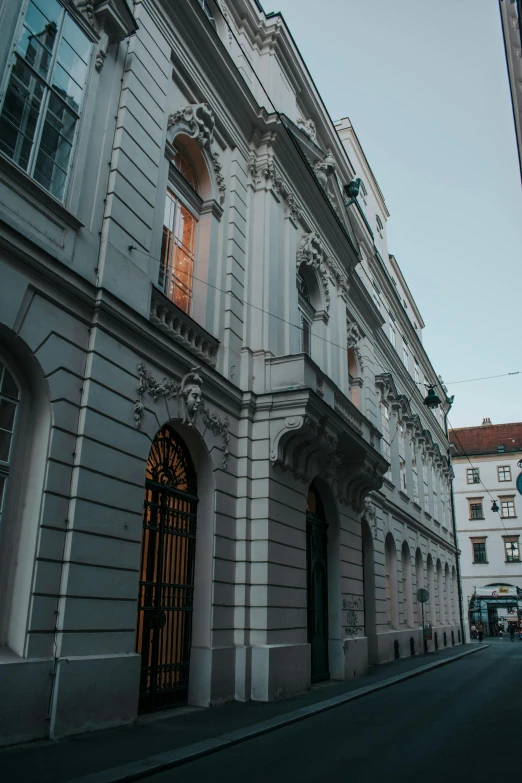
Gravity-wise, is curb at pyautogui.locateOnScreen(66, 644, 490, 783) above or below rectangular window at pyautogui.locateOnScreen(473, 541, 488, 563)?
below

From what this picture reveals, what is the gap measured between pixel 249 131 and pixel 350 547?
10973 mm

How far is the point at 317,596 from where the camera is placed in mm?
15734

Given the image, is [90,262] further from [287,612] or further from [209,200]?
[287,612]

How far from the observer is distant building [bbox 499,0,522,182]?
76.4ft

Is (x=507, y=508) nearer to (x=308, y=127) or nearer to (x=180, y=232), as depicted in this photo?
(x=308, y=127)

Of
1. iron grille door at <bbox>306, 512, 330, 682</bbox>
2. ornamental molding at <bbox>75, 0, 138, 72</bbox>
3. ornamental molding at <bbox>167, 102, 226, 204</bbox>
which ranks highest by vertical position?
ornamental molding at <bbox>167, 102, 226, 204</bbox>

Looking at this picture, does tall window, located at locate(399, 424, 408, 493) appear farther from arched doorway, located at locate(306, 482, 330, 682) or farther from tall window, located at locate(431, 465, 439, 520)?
arched doorway, located at locate(306, 482, 330, 682)

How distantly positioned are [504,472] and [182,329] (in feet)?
187

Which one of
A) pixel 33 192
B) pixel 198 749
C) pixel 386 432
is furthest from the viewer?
pixel 386 432

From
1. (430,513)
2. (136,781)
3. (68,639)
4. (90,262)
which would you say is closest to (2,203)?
(90,262)

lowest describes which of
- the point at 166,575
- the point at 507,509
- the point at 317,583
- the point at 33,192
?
the point at 166,575

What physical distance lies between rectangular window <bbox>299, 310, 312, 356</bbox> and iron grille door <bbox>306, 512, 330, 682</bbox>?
4609mm

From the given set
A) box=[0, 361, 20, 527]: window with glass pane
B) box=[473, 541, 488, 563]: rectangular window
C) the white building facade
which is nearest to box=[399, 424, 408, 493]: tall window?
the white building facade

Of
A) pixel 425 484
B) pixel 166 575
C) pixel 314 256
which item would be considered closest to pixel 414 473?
pixel 425 484
